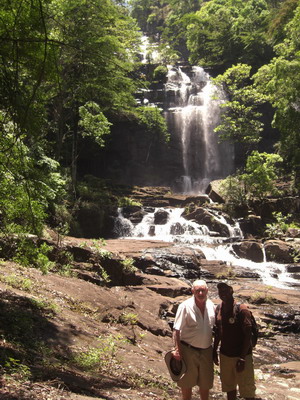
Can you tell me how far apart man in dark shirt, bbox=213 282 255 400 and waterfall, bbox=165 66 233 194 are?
28.0 metres

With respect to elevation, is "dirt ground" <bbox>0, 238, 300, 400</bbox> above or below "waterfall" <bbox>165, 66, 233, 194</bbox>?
below

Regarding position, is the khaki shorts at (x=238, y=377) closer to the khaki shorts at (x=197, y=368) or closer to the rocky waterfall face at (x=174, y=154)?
the khaki shorts at (x=197, y=368)

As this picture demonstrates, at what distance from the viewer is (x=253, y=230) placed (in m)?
21.0

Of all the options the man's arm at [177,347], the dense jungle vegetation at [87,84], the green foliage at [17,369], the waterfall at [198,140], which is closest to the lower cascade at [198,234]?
the dense jungle vegetation at [87,84]

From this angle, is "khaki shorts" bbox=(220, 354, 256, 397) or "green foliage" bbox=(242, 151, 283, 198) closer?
"khaki shorts" bbox=(220, 354, 256, 397)

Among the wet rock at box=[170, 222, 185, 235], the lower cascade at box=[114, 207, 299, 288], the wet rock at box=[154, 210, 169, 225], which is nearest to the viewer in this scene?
the lower cascade at box=[114, 207, 299, 288]

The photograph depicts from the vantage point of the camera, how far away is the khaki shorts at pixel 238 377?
12.1 ft

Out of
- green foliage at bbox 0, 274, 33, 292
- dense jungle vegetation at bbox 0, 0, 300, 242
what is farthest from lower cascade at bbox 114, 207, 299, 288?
green foliage at bbox 0, 274, 33, 292

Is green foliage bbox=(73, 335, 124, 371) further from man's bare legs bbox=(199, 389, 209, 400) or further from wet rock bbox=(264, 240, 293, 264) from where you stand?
wet rock bbox=(264, 240, 293, 264)

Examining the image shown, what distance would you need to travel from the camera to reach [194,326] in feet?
12.0

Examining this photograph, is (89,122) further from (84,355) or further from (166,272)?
(84,355)

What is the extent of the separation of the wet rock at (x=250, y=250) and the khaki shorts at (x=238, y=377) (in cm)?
1415

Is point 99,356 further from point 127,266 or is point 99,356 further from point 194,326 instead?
point 127,266

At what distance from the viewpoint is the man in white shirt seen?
3617 millimetres
